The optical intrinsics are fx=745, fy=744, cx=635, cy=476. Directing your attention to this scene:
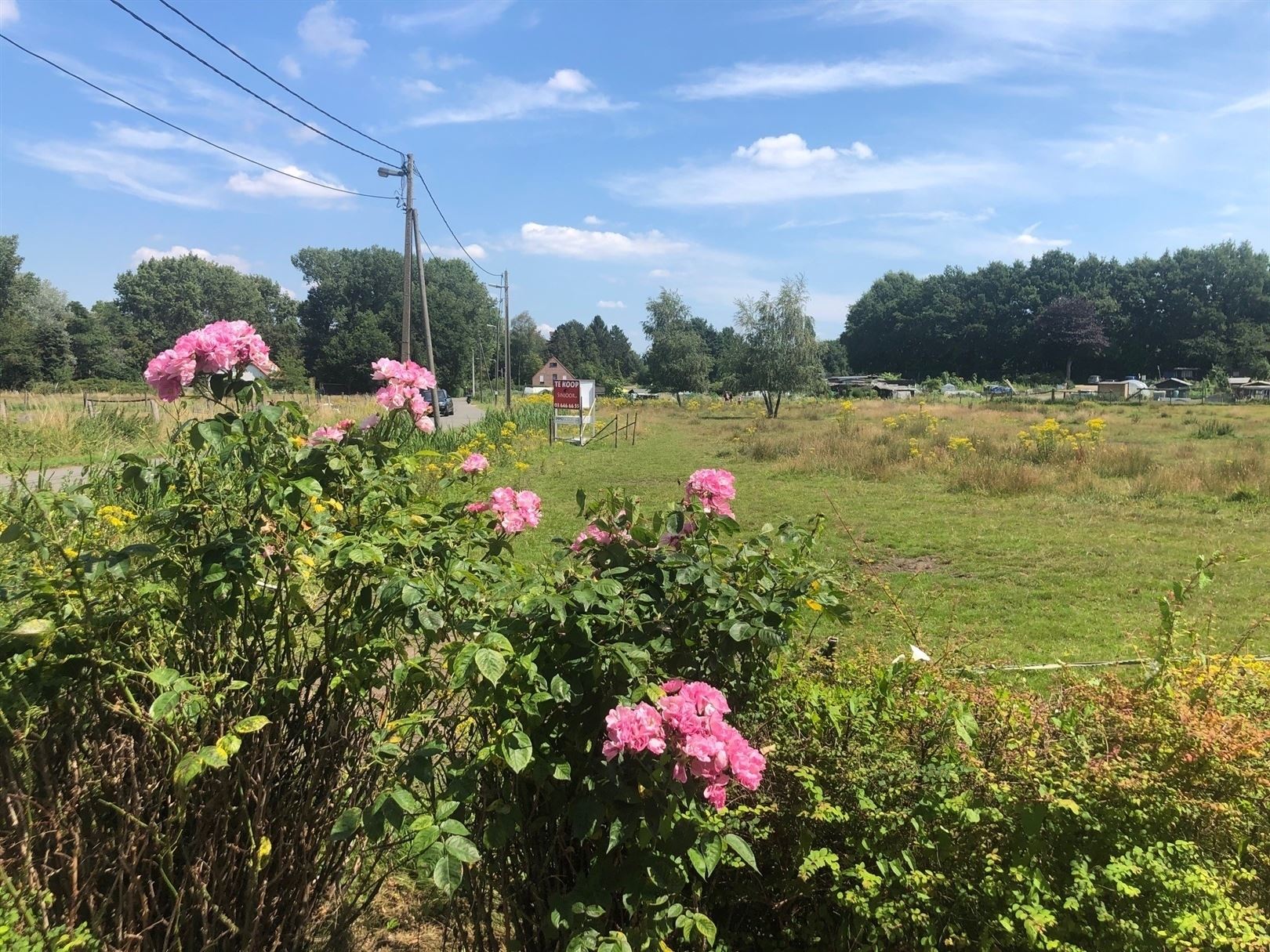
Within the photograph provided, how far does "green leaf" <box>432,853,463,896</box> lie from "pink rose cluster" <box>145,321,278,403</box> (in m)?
1.16

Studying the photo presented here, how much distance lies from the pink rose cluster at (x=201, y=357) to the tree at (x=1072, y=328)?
293 feet

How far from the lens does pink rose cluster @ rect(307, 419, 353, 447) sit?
207 centimetres

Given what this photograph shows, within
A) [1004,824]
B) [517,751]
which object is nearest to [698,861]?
[517,751]

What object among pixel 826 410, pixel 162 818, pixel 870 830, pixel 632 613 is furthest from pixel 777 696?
pixel 826 410

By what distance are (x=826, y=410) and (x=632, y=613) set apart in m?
38.8

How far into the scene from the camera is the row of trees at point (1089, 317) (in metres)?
76.4

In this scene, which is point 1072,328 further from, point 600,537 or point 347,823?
point 347,823

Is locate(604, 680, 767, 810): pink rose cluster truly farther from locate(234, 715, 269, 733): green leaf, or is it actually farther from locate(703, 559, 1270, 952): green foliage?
locate(234, 715, 269, 733): green leaf

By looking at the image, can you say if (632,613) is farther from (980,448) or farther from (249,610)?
(980,448)

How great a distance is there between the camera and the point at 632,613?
65.3 inches

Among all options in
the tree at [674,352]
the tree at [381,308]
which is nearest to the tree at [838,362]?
the tree at [674,352]

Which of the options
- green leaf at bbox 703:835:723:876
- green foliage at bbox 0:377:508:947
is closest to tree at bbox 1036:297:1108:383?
green leaf at bbox 703:835:723:876

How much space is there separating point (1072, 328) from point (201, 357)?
302 ft

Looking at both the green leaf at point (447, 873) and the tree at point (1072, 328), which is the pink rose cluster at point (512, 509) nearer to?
the green leaf at point (447, 873)
